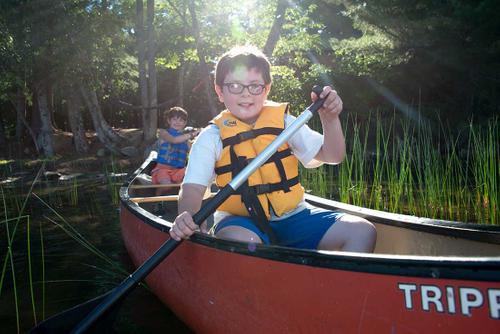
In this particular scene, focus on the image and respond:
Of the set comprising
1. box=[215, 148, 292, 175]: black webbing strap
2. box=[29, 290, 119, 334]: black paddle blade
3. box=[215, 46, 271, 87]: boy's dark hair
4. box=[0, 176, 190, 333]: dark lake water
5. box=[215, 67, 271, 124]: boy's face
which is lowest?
box=[0, 176, 190, 333]: dark lake water

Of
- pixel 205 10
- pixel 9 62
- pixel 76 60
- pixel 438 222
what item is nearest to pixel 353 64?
pixel 205 10

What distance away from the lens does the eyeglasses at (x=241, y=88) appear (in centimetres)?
260

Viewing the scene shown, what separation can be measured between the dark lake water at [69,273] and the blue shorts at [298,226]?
3.00 ft

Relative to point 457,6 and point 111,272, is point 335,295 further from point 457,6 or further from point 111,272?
point 457,6

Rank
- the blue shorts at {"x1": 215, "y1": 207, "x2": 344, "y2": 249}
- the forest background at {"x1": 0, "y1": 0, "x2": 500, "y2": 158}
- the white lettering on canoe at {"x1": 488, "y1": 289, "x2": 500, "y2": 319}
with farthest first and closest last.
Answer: the forest background at {"x1": 0, "y1": 0, "x2": 500, "y2": 158}
the blue shorts at {"x1": 215, "y1": 207, "x2": 344, "y2": 249}
the white lettering on canoe at {"x1": 488, "y1": 289, "x2": 500, "y2": 319}

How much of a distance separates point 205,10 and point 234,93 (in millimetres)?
11871

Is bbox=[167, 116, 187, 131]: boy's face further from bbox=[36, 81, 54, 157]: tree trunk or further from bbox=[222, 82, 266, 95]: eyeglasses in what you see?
bbox=[36, 81, 54, 157]: tree trunk

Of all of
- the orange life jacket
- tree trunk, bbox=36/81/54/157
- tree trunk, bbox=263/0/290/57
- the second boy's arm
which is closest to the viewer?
the orange life jacket

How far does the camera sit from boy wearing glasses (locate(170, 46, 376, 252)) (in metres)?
2.52

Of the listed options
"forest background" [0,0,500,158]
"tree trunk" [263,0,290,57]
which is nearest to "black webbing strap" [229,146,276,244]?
"forest background" [0,0,500,158]

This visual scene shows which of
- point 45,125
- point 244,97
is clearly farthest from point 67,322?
point 45,125

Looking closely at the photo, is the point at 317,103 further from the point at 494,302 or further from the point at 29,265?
the point at 29,265

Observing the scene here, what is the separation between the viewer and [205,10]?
13797 mm

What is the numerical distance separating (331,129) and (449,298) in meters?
1.15
